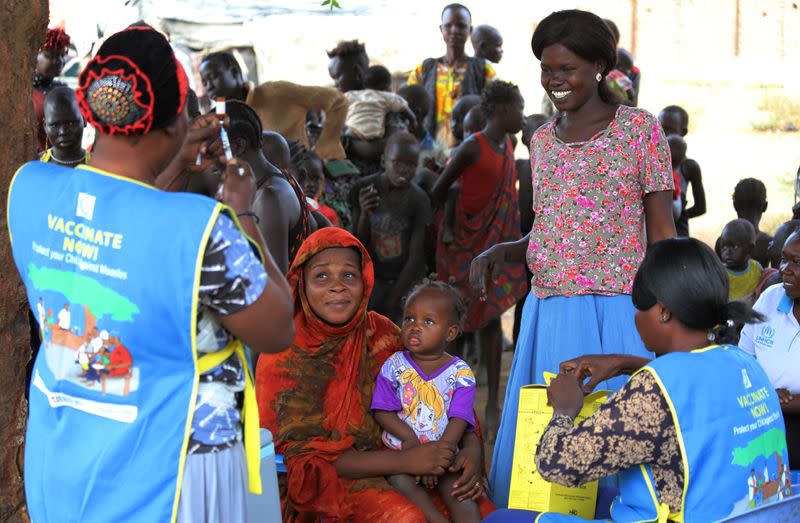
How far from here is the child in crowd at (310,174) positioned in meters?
5.83

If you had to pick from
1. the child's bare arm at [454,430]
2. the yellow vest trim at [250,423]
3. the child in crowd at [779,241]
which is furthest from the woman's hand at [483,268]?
the child in crowd at [779,241]

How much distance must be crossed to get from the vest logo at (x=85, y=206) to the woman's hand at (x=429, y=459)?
1.69 m

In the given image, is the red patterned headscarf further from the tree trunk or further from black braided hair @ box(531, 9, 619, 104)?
black braided hair @ box(531, 9, 619, 104)

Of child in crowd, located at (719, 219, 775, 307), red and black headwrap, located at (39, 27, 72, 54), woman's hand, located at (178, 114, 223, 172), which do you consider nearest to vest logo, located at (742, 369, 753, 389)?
woman's hand, located at (178, 114, 223, 172)

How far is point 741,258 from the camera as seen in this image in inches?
240

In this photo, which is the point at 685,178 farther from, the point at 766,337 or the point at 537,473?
the point at 537,473

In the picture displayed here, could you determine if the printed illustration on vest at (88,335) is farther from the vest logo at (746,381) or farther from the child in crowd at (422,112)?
the child in crowd at (422,112)

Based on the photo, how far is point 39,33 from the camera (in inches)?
133

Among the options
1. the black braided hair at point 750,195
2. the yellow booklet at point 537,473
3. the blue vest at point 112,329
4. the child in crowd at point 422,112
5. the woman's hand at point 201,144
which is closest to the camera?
the blue vest at point 112,329

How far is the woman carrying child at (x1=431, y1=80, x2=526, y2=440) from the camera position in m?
6.15

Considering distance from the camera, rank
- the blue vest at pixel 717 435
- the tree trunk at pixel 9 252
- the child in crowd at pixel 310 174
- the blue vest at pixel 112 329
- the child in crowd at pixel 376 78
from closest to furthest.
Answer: the blue vest at pixel 112 329 < the blue vest at pixel 717 435 < the tree trunk at pixel 9 252 < the child in crowd at pixel 310 174 < the child in crowd at pixel 376 78

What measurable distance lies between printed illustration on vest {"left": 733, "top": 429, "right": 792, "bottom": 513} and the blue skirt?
99 centimetres

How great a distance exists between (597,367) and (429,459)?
0.77 meters

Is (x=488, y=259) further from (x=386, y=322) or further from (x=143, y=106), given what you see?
(x=143, y=106)
